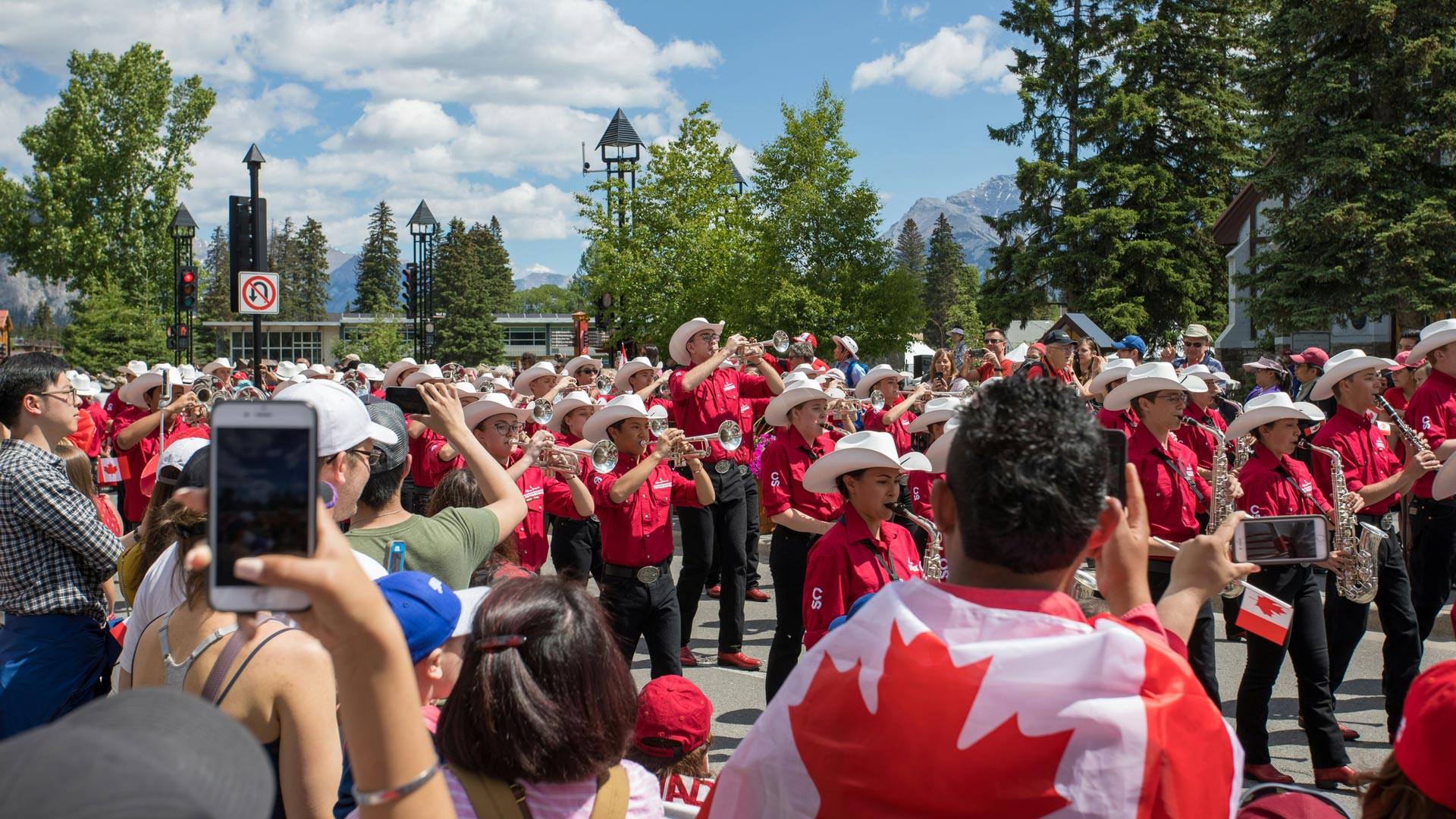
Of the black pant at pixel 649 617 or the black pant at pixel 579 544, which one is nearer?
the black pant at pixel 649 617

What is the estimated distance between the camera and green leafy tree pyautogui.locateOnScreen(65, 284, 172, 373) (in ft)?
146

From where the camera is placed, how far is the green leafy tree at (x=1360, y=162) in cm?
2092

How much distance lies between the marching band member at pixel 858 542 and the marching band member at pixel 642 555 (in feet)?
4.57

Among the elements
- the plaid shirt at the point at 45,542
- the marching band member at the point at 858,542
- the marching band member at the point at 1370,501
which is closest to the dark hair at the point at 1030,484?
the marching band member at the point at 858,542

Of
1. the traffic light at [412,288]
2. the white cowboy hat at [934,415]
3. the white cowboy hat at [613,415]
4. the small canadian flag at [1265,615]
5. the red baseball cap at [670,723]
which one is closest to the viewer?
the red baseball cap at [670,723]

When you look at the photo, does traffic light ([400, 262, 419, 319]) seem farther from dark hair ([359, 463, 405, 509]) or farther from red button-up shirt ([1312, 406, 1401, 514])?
dark hair ([359, 463, 405, 509])

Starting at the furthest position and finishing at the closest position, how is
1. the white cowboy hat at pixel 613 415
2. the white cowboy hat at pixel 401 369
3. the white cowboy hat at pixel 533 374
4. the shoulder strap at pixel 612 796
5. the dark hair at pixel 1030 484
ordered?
the white cowboy hat at pixel 401 369, the white cowboy hat at pixel 533 374, the white cowboy hat at pixel 613 415, the shoulder strap at pixel 612 796, the dark hair at pixel 1030 484

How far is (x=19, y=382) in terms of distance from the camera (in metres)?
4.32

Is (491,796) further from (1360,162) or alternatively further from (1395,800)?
(1360,162)

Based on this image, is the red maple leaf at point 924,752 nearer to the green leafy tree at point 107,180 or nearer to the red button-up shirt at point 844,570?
the red button-up shirt at point 844,570

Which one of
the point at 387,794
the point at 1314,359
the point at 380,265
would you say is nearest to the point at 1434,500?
the point at 1314,359

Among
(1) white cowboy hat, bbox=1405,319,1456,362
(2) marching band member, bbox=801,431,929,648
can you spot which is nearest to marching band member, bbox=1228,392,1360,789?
(2) marching band member, bbox=801,431,929,648

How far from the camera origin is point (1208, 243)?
35.6m

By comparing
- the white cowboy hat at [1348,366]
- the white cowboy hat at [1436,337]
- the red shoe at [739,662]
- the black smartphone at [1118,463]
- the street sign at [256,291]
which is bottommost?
the red shoe at [739,662]
